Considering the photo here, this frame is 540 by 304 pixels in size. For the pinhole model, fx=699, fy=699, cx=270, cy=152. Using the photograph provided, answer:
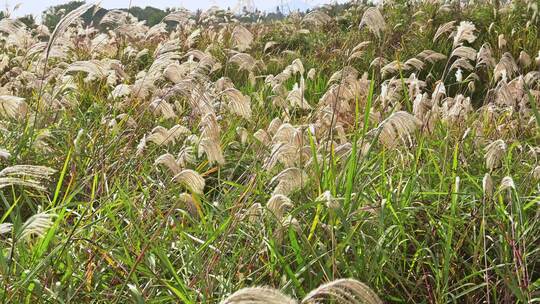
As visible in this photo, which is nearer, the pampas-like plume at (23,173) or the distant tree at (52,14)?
the pampas-like plume at (23,173)

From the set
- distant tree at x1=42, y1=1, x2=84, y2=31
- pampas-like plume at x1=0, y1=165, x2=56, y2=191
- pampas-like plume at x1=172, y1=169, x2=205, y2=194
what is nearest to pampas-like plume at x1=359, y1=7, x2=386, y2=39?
pampas-like plume at x1=172, y1=169, x2=205, y2=194

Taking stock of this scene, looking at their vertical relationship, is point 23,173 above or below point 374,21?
below

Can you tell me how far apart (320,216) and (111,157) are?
1449mm

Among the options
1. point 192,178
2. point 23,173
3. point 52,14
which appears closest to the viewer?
point 23,173

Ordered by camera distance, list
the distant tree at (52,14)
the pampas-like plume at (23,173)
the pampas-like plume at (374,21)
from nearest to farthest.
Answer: the pampas-like plume at (23,173) → the pampas-like plume at (374,21) → the distant tree at (52,14)

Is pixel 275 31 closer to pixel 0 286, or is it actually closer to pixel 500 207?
pixel 500 207

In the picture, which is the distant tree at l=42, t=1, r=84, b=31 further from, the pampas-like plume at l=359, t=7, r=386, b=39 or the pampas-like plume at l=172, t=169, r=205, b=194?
the pampas-like plume at l=172, t=169, r=205, b=194

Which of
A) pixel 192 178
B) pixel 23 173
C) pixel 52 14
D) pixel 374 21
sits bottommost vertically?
pixel 52 14

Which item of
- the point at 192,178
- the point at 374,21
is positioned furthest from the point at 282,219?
the point at 374,21

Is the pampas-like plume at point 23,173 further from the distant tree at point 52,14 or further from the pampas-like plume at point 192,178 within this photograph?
the distant tree at point 52,14

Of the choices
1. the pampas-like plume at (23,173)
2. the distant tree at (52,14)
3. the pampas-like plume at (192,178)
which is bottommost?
the distant tree at (52,14)

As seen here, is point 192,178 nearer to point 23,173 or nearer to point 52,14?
point 23,173

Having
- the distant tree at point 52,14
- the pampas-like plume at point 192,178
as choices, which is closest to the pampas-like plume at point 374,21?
the pampas-like plume at point 192,178

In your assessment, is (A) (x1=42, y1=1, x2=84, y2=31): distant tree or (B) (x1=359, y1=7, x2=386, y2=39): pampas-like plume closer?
(B) (x1=359, y1=7, x2=386, y2=39): pampas-like plume
